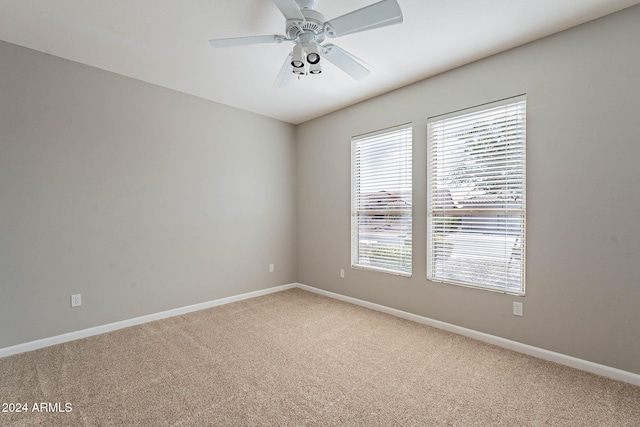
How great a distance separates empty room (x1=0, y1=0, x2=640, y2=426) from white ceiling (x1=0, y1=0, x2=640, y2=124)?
0.02 metres

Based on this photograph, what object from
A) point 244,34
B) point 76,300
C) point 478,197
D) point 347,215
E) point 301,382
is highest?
point 244,34

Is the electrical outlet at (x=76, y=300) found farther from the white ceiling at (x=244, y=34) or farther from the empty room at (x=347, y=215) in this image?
the white ceiling at (x=244, y=34)

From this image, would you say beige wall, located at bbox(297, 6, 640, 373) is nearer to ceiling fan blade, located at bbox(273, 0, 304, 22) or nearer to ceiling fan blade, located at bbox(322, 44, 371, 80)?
ceiling fan blade, located at bbox(322, 44, 371, 80)

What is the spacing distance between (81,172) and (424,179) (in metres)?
3.53

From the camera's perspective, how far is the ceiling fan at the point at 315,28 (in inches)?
69.9

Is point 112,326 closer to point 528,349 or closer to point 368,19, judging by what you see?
point 368,19

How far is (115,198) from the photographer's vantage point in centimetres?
314

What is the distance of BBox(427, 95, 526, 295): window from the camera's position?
2.65 metres

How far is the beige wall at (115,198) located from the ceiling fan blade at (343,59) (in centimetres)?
215

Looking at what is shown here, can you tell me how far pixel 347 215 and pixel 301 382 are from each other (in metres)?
2.38

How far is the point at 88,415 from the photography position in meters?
1.80

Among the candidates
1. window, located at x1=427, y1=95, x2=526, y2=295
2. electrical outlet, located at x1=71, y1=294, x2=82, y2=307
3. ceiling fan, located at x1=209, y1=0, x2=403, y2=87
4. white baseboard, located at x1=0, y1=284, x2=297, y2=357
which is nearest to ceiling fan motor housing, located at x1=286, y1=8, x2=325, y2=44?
ceiling fan, located at x1=209, y1=0, x2=403, y2=87

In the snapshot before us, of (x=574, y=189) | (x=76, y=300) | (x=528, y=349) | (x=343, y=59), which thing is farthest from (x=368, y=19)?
(x=76, y=300)

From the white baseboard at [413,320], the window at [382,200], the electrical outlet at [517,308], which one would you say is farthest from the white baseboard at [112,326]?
the electrical outlet at [517,308]
